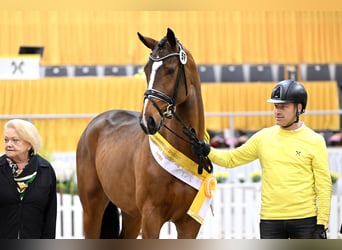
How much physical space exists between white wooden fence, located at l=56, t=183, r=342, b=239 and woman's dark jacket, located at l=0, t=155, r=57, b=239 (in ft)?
11.6

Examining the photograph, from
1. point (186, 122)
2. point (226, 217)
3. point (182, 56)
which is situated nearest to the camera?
point (182, 56)

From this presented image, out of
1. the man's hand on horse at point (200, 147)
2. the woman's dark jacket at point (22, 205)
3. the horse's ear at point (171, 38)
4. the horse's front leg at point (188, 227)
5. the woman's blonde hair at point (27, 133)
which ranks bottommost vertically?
the horse's front leg at point (188, 227)

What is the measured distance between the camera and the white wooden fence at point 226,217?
250 inches

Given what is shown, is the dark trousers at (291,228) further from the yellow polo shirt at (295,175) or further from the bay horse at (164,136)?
the bay horse at (164,136)

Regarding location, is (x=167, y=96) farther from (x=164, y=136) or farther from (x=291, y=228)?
(x=291, y=228)

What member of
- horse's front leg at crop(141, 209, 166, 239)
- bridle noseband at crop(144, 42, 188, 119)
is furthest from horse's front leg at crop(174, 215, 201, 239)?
bridle noseband at crop(144, 42, 188, 119)

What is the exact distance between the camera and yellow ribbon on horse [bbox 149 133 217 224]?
3428mm

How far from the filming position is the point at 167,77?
10.6 feet

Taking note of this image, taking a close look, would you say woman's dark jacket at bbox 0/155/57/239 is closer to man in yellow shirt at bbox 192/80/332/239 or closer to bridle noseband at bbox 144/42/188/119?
bridle noseband at bbox 144/42/188/119

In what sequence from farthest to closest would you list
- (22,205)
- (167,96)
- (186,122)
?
(186,122) → (167,96) → (22,205)

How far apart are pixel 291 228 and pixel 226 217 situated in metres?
3.39

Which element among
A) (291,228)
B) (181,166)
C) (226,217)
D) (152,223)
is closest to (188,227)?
(152,223)

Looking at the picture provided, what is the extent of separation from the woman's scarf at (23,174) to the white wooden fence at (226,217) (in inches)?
141

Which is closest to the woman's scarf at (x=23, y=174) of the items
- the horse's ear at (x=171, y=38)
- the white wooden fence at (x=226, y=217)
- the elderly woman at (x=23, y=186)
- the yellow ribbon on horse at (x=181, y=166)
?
the elderly woman at (x=23, y=186)
